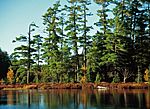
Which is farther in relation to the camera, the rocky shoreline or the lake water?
the rocky shoreline

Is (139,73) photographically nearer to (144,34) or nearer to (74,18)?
(144,34)

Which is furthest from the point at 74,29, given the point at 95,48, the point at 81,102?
the point at 81,102

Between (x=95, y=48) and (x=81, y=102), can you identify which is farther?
(x=95, y=48)

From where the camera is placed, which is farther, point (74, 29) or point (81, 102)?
point (74, 29)

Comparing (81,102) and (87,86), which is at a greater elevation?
(87,86)

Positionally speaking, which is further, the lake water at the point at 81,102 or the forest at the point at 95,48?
the forest at the point at 95,48

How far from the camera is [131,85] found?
40656 millimetres

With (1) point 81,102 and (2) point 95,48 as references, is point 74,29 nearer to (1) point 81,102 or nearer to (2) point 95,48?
(2) point 95,48

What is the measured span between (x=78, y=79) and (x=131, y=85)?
12544 mm

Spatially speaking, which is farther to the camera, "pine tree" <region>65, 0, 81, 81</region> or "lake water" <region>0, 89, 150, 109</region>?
"pine tree" <region>65, 0, 81, 81</region>

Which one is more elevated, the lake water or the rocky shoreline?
the rocky shoreline

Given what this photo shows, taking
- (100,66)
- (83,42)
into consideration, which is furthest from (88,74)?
(83,42)

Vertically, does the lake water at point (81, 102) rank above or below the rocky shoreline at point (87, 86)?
below

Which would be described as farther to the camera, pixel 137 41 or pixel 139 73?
pixel 137 41
